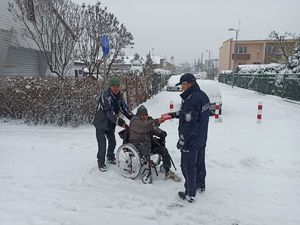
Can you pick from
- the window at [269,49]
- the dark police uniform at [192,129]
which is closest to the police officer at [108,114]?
the dark police uniform at [192,129]

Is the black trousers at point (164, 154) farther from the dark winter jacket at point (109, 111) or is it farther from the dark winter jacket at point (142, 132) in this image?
the dark winter jacket at point (109, 111)

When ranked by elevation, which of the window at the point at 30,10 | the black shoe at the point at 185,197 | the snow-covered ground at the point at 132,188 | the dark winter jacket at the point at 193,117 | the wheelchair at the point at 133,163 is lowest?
the snow-covered ground at the point at 132,188

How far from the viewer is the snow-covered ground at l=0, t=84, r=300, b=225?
12.3ft

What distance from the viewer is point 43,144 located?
6902 millimetres

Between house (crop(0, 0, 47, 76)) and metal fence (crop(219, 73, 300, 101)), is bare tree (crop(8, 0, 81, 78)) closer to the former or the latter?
house (crop(0, 0, 47, 76))

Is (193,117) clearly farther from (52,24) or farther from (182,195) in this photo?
(52,24)

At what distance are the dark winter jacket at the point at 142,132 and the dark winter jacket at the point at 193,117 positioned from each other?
32.5 inches

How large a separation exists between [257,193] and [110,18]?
12258mm

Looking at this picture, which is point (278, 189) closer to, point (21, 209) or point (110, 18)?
point (21, 209)

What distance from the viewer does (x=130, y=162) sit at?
493 centimetres

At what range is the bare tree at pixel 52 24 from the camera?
548 inches

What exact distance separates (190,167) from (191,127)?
592 millimetres

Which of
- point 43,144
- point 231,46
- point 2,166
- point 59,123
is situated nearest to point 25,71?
point 59,123

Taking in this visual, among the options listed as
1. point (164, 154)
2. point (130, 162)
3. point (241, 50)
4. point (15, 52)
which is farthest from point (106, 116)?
point (241, 50)
